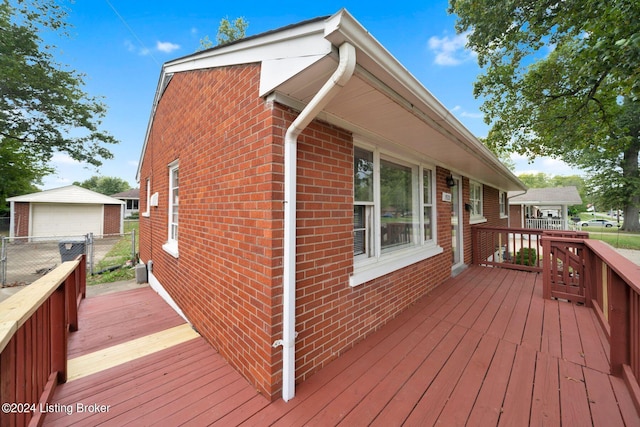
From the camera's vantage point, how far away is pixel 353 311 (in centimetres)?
269

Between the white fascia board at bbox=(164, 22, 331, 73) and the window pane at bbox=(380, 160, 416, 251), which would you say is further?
the window pane at bbox=(380, 160, 416, 251)

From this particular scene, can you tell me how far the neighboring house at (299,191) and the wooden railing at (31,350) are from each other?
1.23 metres

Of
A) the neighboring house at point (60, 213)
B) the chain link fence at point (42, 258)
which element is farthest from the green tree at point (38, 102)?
the chain link fence at point (42, 258)

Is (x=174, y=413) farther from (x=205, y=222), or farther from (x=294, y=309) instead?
(x=205, y=222)

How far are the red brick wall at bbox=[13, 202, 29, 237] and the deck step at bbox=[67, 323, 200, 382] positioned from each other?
64.9 ft

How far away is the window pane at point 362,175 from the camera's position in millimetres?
2912

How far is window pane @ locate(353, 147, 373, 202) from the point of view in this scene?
2.91 metres

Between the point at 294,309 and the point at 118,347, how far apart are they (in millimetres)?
2361

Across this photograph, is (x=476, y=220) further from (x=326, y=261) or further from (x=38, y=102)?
(x=38, y=102)

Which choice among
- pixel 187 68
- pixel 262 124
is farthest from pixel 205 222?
pixel 187 68

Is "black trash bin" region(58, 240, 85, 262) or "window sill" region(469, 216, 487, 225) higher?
"window sill" region(469, 216, 487, 225)

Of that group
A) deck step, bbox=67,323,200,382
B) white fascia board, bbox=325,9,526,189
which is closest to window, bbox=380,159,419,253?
white fascia board, bbox=325,9,526,189

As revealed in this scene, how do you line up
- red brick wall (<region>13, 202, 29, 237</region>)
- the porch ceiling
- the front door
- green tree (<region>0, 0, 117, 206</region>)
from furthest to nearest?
red brick wall (<region>13, 202, 29, 237</region>) → green tree (<region>0, 0, 117, 206</region>) → the front door → the porch ceiling

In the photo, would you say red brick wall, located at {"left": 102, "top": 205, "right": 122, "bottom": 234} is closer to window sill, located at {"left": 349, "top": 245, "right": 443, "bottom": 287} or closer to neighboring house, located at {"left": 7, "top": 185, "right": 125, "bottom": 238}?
neighboring house, located at {"left": 7, "top": 185, "right": 125, "bottom": 238}
